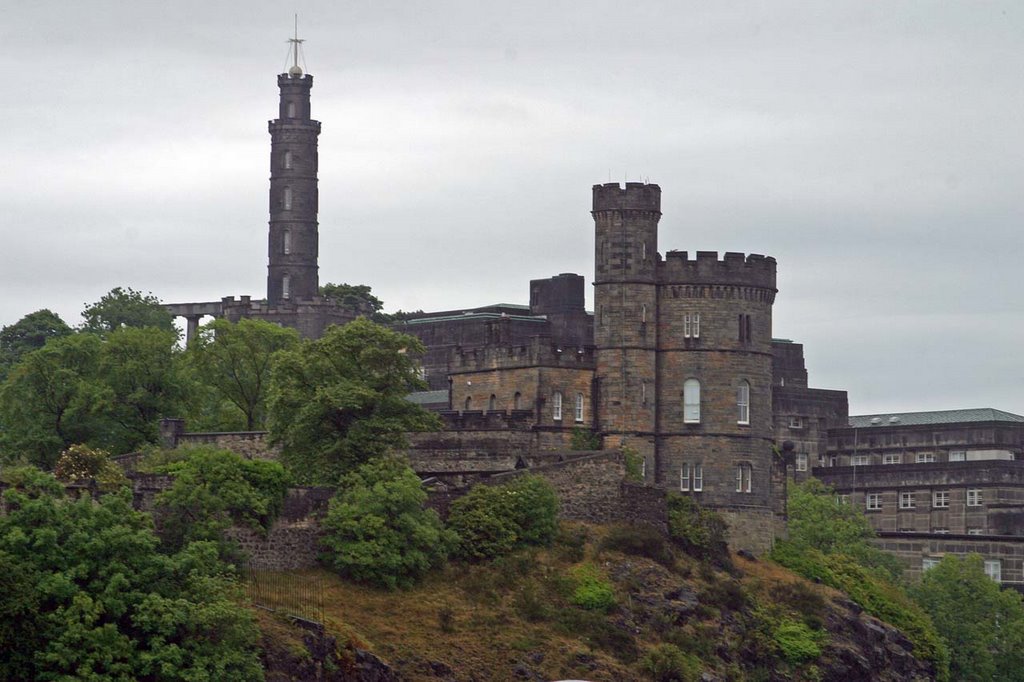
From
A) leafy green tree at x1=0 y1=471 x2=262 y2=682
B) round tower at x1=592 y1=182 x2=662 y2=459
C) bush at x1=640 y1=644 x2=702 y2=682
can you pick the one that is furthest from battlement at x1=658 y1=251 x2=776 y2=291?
leafy green tree at x1=0 y1=471 x2=262 y2=682

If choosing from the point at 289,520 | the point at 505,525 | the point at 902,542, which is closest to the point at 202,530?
the point at 289,520

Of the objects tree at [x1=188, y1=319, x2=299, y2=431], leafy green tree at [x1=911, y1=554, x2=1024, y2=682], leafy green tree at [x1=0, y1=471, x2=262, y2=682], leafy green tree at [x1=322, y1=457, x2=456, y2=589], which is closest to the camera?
leafy green tree at [x1=0, y1=471, x2=262, y2=682]

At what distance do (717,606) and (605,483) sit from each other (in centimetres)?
584

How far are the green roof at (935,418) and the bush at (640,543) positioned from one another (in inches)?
2336

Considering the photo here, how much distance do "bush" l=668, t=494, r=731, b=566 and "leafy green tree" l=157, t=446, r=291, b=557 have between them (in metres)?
17.5

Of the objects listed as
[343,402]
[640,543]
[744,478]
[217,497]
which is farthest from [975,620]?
[217,497]

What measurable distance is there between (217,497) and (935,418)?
3200 inches

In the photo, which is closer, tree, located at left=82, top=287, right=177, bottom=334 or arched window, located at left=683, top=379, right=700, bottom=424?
arched window, located at left=683, top=379, right=700, bottom=424

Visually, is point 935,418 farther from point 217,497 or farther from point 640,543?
point 217,497

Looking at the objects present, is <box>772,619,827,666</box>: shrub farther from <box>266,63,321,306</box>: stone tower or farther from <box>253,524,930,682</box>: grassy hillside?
<box>266,63,321,306</box>: stone tower

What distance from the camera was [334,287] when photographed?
16738 cm

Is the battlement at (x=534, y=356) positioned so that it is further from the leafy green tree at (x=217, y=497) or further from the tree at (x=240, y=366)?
the leafy green tree at (x=217, y=497)

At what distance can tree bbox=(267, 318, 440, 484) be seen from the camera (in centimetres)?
8481

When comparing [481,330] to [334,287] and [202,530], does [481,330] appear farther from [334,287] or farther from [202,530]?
[202,530]
